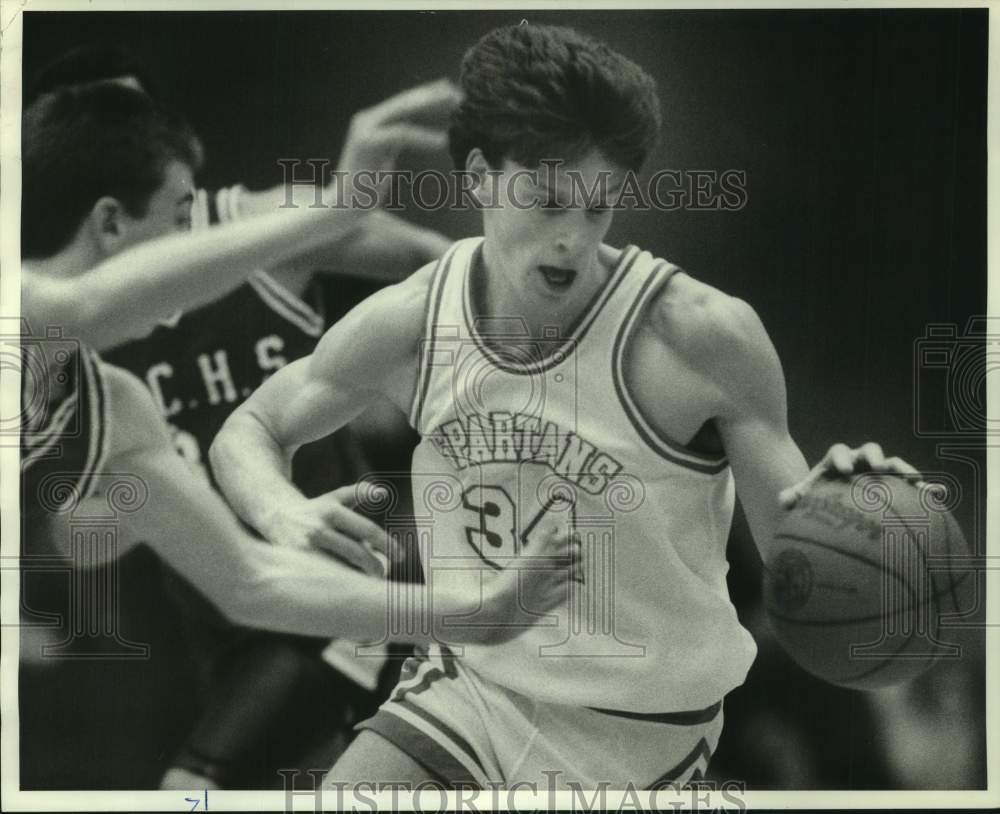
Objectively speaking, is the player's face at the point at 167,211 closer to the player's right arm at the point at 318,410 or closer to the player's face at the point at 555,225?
the player's right arm at the point at 318,410

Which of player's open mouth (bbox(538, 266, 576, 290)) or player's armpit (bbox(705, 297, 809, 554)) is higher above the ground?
player's open mouth (bbox(538, 266, 576, 290))

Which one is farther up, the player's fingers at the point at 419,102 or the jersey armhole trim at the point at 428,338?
the player's fingers at the point at 419,102

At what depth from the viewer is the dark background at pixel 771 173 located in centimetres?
222

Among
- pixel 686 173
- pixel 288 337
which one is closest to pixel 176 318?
pixel 288 337

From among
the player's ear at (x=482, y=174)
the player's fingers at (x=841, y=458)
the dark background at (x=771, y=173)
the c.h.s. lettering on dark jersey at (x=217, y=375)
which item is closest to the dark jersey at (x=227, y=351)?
the c.h.s. lettering on dark jersey at (x=217, y=375)

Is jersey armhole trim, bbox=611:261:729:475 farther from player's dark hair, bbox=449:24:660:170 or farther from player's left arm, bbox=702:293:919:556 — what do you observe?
player's dark hair, bbox=449:24:660:170

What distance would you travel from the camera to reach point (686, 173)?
2.22 metres

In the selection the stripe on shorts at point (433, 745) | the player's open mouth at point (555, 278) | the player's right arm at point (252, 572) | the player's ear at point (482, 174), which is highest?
the player's ear at point (482, 174)

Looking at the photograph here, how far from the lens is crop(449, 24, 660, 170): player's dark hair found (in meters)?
2.16

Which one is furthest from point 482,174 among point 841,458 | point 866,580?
point 866,580

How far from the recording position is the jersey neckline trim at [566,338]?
2178 mm

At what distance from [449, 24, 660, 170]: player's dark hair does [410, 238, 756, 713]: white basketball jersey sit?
0.29m

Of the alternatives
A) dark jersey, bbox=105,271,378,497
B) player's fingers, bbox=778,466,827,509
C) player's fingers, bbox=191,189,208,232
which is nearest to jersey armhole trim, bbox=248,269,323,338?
dark jersey, bbox=105,271,378,497

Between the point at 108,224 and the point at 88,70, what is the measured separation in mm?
337
